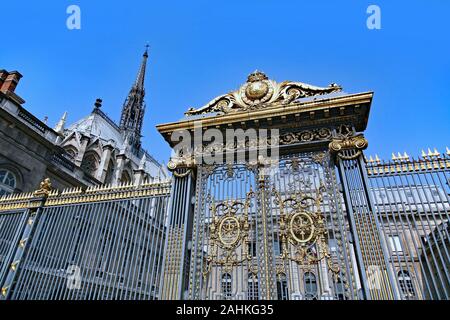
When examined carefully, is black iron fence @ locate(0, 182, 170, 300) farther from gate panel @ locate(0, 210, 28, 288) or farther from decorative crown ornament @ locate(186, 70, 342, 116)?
decorative crown ornament @ locate(186, 70, 342, 116)

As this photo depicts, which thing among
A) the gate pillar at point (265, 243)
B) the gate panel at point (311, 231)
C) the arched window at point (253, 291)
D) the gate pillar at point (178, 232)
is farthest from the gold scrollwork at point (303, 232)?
the gate pillar at point (178, 232)

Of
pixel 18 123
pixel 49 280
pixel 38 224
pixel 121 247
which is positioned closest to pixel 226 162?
pixel 121 247

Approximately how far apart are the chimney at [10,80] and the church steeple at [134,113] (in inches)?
1088

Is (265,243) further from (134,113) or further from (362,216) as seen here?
(134,113)

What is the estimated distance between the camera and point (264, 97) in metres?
7.21

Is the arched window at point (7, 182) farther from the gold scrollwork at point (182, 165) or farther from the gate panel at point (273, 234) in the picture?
the gate panel at point (273, 234)

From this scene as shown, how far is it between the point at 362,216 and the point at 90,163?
30497 mm

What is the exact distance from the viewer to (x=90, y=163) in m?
31.0

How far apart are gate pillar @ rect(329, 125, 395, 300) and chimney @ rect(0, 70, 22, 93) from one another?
19075mm

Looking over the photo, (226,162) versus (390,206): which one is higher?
(226,162)

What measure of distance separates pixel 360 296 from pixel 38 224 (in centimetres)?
→ 821

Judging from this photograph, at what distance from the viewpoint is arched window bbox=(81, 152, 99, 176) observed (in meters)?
30.5
